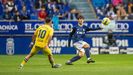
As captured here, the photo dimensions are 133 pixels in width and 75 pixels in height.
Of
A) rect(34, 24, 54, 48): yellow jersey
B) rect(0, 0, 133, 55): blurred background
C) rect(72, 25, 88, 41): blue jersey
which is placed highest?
rect(34, 24, 54, 48): yellow jersey

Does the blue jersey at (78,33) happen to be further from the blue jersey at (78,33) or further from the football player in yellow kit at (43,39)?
the football player in yellow kit at (43,39)

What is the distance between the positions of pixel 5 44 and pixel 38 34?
1177 cm

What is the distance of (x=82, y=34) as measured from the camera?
23.0 metres

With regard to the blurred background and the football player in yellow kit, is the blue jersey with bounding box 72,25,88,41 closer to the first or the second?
the football player in yellow kit

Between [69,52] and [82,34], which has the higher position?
[82,34]

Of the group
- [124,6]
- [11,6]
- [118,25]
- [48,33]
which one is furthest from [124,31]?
[48,33]

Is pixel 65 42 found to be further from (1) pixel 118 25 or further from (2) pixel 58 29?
(1) pixel 118 25

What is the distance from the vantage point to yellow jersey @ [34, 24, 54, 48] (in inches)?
781

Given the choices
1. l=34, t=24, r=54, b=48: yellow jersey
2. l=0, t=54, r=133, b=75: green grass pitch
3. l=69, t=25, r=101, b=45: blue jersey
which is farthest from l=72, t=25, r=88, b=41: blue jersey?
l=34, t=24, r=54, b=48: yellow jersey

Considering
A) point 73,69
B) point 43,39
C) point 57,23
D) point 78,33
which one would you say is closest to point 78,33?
point 78,33

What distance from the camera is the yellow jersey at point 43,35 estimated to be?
1983cm

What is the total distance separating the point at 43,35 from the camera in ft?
65.3

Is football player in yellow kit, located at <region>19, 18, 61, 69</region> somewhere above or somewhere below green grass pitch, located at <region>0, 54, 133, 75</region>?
above

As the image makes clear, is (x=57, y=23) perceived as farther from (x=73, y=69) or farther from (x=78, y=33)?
(x=73, y=69)
